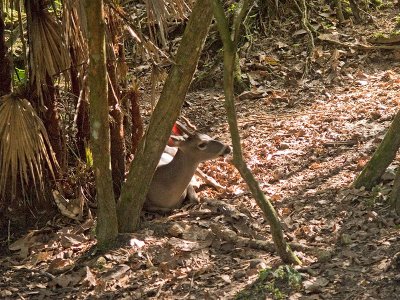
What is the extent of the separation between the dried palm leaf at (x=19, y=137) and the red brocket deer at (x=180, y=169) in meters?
1.41

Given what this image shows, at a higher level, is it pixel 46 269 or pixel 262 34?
pixel 262 34

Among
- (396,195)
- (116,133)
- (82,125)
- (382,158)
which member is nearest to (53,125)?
(82,125)

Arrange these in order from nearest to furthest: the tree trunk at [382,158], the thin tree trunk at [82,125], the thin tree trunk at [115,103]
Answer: the tree trunk at [382,158]
the thin tree trunk at [115,103]
the thin tree trunk at [82,125]

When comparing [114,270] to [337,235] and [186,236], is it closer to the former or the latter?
[186,236]

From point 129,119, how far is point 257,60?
3371mm

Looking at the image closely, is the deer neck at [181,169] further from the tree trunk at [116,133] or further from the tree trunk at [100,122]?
the tree trunk at [100,122]

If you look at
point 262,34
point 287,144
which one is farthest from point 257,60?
point 287,144

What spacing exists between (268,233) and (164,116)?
1386mm

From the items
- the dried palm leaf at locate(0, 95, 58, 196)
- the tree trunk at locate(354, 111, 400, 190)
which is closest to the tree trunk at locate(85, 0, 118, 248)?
the dried palm leaf at locate(0, 95, 58, 196)

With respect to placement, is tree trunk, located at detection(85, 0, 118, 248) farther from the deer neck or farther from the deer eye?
the deer eye

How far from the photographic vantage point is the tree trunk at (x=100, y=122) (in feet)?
19.3

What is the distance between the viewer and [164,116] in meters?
6.40

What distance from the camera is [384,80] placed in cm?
1024

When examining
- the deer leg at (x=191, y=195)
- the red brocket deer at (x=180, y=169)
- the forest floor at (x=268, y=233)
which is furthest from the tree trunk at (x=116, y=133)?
the deer leg at (x=191, y=195)
